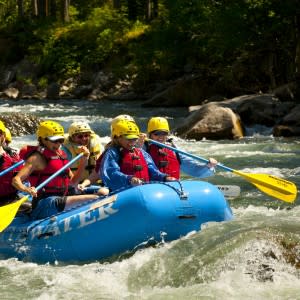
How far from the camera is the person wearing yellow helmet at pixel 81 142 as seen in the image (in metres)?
6.63

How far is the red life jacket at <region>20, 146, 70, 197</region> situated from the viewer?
591 cm

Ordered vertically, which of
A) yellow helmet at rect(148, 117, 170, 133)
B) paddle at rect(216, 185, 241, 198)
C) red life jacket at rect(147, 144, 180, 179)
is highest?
yellow helmet at rect(148, 117, 170, 133)

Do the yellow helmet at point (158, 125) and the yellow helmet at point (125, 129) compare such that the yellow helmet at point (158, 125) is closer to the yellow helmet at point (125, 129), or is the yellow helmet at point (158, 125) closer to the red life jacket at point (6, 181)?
the yellow helmet at point (125, 129)

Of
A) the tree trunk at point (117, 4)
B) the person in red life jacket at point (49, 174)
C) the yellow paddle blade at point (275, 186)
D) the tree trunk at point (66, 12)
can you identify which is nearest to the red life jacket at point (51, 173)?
the person in red life jacket at point (49, 174)

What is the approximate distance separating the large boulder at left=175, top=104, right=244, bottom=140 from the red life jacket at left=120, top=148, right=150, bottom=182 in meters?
7.59

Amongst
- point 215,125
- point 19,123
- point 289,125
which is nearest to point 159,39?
point 19,123

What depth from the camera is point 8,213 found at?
5648mm

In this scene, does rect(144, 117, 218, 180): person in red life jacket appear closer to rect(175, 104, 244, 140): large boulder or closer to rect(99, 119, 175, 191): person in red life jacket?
rect(99, 119, 175, 191): person in red life jacket

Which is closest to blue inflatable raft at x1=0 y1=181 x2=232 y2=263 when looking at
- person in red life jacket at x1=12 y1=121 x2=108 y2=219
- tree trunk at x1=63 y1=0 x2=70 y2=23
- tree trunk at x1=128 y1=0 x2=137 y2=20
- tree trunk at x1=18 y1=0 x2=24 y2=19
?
person in red life jacket at x1=12 y1=121 x2=108 y2=219

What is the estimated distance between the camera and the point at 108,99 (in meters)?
23.0

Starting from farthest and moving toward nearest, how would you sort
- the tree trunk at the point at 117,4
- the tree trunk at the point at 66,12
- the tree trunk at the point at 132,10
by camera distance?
1. the tree trunk at the point at 66,12
2. the tree trunk at the point at 117,4
3. the tree trunk at the point at 132,10

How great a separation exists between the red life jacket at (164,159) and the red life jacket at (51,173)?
3.35ft

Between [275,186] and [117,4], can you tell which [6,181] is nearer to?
[275,186]

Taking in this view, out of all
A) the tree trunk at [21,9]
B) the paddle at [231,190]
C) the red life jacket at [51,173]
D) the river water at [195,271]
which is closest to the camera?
the river water at [195,271]
